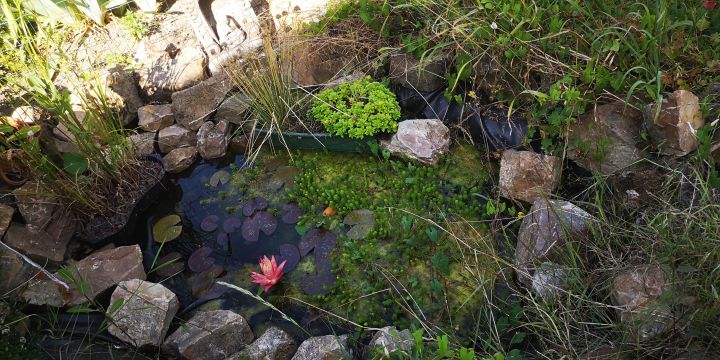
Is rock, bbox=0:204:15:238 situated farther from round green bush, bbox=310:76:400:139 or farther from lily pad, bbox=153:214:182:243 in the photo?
round green bush, bbox=310:76:400:139

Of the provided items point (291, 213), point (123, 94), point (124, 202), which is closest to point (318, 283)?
point (291, 213)

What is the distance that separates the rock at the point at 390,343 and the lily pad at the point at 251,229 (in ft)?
3.50

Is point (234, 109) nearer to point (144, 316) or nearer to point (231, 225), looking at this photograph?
point (231, 225)

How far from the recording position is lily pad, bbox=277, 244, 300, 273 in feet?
9.25

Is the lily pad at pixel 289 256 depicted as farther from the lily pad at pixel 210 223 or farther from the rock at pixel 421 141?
the rock at pixel 421 141

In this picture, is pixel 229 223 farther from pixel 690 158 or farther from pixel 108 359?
pixel 690 158

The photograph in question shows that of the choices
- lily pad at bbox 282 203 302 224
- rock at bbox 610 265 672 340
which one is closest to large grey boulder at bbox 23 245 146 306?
lily pad at bbox 282 203 302 224

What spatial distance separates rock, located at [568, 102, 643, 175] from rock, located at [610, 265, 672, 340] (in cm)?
72

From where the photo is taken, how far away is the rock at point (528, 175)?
8.80 feet

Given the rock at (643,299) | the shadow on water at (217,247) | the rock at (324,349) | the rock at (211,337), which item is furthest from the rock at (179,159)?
the rock at (643,299)

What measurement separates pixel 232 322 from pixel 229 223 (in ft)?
2.68

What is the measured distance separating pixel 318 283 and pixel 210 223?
0.88 meters

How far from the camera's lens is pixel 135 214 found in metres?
3.14

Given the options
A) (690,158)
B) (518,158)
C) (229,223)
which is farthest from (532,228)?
(229,223)
